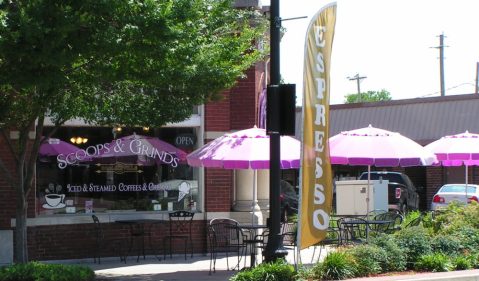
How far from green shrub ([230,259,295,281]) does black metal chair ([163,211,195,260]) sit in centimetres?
476

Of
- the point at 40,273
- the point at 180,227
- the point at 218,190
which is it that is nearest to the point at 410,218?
the point at 218,190

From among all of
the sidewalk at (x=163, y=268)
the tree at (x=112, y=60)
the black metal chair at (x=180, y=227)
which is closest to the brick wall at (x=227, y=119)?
the black metal chair at (x=180, y=227)

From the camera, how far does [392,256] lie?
37.7 feet

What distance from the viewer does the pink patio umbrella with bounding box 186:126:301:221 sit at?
11.8 metres

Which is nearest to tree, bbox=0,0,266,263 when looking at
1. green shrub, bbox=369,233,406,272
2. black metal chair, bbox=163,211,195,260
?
black metal chair, bbox=163,211,195,260

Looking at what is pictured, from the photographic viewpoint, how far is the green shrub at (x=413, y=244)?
11.8 metres

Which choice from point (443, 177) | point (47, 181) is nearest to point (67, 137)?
point (47, 181)

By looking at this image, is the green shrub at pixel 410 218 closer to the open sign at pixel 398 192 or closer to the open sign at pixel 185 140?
the open sign at pixel 185 140

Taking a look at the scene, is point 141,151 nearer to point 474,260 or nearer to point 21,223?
point 21,223

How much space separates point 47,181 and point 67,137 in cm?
91

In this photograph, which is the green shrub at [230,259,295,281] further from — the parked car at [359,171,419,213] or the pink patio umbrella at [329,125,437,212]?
the parked car at [359,171,419,213]

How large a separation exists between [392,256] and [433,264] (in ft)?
2.21

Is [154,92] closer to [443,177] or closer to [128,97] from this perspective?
[128,97]

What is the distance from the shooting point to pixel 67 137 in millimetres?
13945
